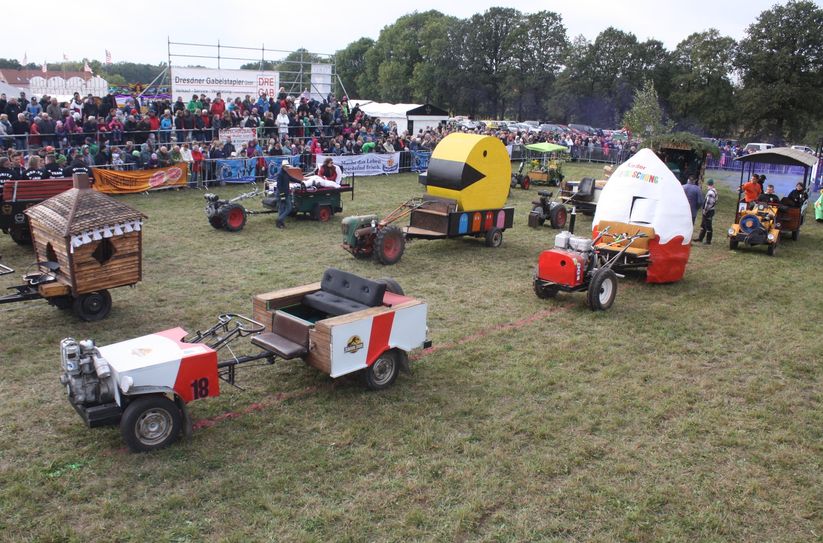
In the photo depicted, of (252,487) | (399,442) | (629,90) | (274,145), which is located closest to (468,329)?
(399,442)

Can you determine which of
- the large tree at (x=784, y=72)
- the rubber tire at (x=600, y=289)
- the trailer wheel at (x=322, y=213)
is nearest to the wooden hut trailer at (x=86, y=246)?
the rubber tire at (x=600, y=289)

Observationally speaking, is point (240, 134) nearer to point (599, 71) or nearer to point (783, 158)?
point (783, 158)

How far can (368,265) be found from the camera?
41.3 feet

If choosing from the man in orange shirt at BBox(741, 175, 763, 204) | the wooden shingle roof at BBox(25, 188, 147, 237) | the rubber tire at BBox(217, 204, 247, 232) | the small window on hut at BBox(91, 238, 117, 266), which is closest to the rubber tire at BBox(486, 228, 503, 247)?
the rubber tire at BBox(217, 204, 247, 232)

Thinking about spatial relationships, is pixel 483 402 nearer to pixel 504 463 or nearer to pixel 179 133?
pixel 504 463

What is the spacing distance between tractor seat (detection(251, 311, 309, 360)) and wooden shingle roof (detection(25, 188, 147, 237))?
3097mm

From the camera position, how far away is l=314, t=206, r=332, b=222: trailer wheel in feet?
53.8

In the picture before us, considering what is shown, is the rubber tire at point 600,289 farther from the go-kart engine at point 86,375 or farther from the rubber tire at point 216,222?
the rubber tire at point 216,222

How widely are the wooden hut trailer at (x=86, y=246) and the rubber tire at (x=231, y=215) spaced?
548 cm

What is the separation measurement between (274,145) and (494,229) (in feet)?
35.7

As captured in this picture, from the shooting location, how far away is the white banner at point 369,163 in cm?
2428

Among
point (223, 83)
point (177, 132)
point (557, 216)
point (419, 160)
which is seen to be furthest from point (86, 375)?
point (223, 83)

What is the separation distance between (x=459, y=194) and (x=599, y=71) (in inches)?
2497

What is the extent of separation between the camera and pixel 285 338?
7000 mm
